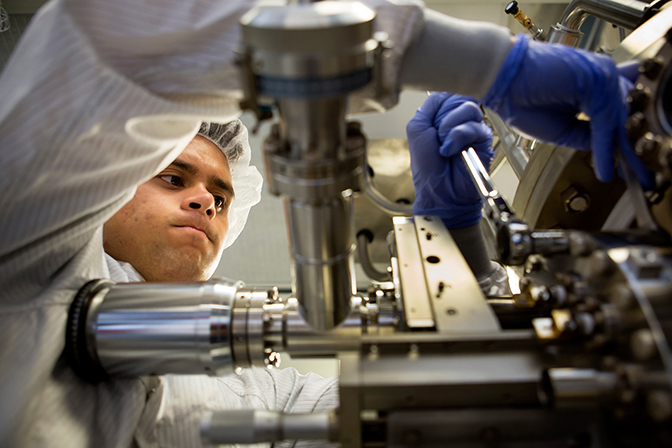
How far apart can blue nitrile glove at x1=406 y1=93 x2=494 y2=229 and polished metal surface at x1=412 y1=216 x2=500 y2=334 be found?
18 centimetres

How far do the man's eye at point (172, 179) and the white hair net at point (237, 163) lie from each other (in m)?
0.16

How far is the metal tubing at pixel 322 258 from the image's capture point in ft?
1.69

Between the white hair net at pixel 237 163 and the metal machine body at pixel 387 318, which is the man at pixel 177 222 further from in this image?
the metal machine body at pixel 387 318

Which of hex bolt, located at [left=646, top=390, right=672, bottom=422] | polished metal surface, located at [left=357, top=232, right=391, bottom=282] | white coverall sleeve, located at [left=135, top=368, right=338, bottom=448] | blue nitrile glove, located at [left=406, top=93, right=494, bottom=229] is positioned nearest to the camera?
hex bolt, located at [left=646, top=390, right=672, bottom=422]

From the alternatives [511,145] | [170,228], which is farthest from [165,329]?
[511,145]

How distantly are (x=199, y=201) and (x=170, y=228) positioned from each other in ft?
0.31

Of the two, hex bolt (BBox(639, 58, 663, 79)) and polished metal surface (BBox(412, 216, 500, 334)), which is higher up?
hex bolt (BBox(639, 58, 663, 79))

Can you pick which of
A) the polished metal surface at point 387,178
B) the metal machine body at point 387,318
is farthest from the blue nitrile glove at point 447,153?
the polished metal surface at point 387,178

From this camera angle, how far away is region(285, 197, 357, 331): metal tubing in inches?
20.3

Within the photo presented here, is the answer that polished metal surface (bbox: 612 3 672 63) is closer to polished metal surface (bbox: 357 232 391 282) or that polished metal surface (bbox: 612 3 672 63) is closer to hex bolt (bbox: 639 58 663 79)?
hex bolt (bbox: 639 58 663 79)

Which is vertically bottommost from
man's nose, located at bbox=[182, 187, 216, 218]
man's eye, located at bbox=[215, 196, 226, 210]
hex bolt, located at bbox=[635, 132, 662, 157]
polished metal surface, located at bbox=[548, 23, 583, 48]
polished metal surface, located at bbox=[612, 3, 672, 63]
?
man's eye, located at bbox=[215, 196, 226, 210]

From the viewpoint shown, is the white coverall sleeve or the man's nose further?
the man's nose

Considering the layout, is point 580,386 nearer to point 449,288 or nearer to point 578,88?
point 449,288

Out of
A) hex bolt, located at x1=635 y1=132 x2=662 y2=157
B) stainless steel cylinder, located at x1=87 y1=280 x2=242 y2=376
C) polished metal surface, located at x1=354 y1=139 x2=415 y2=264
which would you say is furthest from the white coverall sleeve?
polished metal surface, located at x1=354 y1=139 x2=415 y2=264
